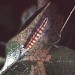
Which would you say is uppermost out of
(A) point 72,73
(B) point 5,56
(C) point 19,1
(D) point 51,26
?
(C) point 19,1

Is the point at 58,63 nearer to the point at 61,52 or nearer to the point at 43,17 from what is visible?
the point at 61,52

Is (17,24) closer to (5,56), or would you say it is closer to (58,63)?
(5,56)

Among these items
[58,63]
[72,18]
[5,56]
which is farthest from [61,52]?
[5,56]

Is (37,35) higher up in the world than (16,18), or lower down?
lower down

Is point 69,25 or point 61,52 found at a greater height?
point 69,25

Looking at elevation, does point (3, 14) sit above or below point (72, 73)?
above

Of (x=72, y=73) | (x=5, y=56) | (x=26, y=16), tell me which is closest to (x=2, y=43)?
(x=5, y=56)
